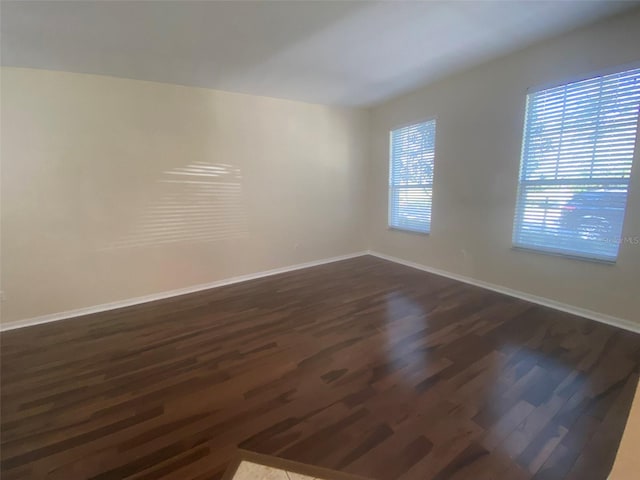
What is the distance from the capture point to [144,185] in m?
3.35

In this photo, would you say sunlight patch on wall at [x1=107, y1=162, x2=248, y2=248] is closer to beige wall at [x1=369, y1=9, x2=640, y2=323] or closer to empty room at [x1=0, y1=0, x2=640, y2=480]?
empty room at [x1=0, y1=0, x2=640, y2=480]

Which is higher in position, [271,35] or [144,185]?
[271,35]

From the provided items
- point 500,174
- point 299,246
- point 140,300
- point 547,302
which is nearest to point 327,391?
point 547,302

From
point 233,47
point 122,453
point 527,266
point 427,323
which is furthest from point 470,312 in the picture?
point 233,47

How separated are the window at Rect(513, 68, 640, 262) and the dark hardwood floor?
2.73 ft

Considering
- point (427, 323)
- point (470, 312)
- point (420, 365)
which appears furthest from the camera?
point (470, 312)

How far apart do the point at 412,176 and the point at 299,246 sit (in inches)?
86.2

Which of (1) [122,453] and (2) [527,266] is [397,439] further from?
(2) [527,266]

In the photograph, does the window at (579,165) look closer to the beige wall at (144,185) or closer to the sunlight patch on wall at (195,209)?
the beige wall at (144,185)

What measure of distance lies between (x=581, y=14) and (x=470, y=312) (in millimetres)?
2793

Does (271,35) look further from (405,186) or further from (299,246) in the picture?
(405,186)

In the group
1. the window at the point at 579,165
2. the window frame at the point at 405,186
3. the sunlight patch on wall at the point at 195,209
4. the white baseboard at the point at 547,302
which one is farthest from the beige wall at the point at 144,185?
the window at the point at 579,165

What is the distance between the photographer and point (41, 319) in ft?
9.82

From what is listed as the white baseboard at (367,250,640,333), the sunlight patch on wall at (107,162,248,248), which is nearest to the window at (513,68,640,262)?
the white baseboard at (367,250,640,333)
